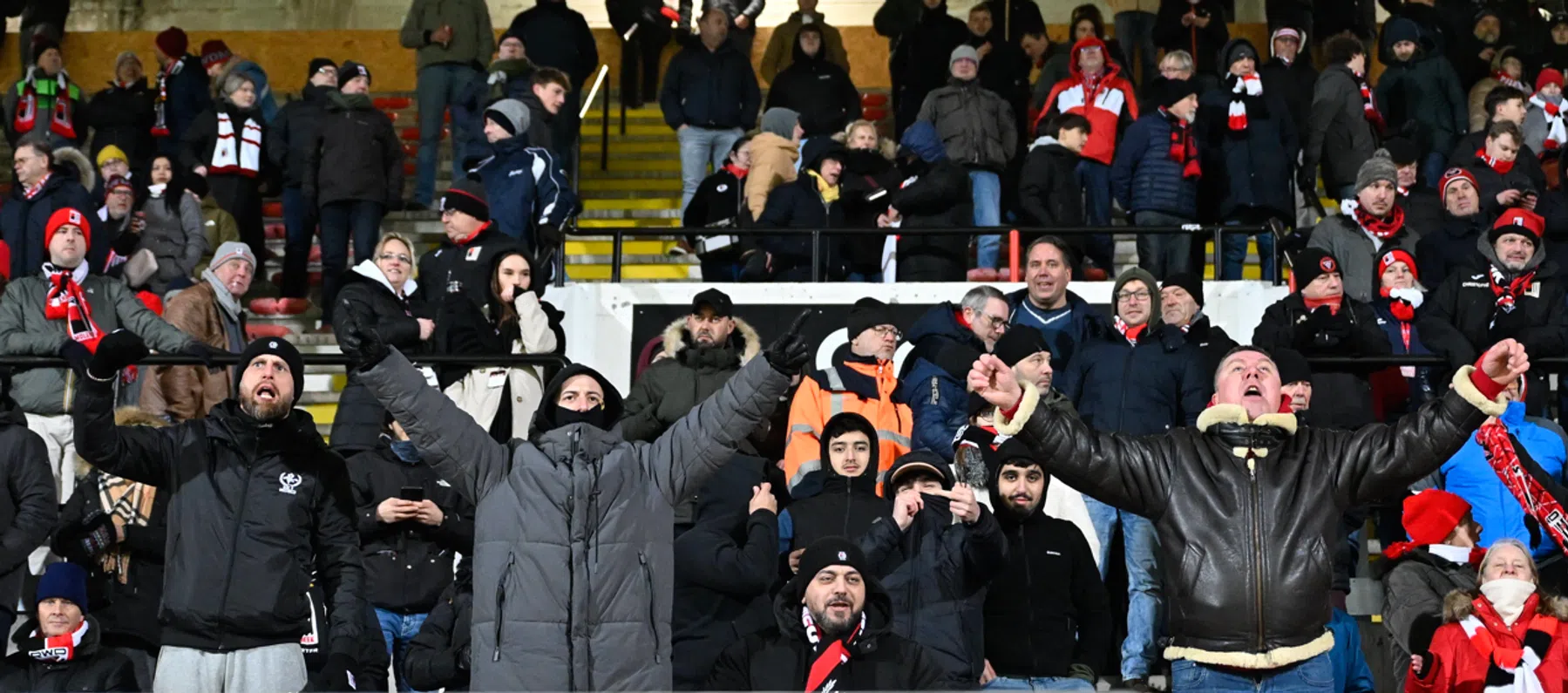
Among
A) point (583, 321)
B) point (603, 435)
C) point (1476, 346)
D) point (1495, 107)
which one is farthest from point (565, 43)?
point (603, 435)

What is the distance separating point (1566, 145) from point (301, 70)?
11.5 meters

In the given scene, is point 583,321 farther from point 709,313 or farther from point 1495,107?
point 1495,107

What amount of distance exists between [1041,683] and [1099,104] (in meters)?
6.48

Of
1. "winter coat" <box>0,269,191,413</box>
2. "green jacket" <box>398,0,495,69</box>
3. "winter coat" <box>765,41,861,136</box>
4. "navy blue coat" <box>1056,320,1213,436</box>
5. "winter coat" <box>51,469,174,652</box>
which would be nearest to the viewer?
"winter coat" <box>51,469,174,652</box>

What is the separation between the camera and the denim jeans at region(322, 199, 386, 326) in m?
13.6

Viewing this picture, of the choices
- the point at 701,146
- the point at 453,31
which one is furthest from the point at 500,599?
the point at 453,31

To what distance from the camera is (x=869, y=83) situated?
2109 centimetres

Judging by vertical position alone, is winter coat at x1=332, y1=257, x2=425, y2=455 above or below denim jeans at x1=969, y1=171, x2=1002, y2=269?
below

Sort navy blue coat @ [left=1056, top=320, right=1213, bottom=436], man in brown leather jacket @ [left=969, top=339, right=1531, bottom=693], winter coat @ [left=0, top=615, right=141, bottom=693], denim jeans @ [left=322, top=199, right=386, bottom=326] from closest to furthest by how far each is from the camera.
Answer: man in brown leather jacket @ [left=969, top=339, right=1531, bottom=693] < winter coat @ [left=0, top=615, right=141, bottom=693] < navy blue coat @ [left=1056, top=320, right=1213, bottom=436] < denim jeans @ [left=322, top=199, right=386, bottom=326]

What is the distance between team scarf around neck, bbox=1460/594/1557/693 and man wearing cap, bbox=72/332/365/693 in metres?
4.20

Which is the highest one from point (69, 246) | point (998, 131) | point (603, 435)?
point (998, 131)

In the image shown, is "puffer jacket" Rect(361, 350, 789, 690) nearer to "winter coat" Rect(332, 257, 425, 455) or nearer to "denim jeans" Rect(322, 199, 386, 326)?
"winter coat" Rect(332, 257, 425, 455)

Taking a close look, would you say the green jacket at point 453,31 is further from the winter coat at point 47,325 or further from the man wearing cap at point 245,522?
the man wearing cap at point 245,522

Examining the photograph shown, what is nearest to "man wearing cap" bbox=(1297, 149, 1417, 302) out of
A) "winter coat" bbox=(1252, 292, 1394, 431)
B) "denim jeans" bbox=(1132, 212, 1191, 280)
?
"denim jeans" bbox=(1132, 212, 1191, 280)
